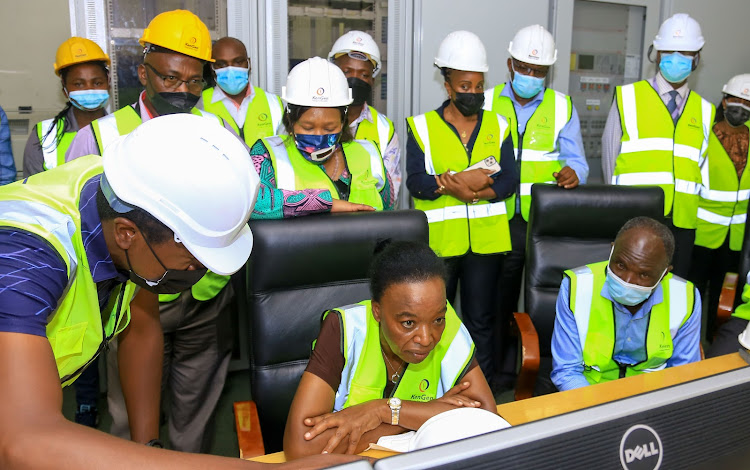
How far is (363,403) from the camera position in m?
1.35

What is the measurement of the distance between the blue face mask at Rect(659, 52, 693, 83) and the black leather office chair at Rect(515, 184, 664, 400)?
1.25m

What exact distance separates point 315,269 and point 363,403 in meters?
0.42

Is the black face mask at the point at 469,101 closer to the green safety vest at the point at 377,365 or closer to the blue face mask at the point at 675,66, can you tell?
the blue face mask at the point at 675,66

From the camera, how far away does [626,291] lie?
181cm

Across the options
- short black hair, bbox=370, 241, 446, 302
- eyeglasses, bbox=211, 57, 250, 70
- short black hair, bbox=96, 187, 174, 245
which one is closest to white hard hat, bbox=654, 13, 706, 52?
eyeglasses, bbox=211, 57, 250, 70

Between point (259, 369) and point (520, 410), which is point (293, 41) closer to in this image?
point (259, 369)

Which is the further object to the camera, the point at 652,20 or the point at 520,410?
the point at 652,20

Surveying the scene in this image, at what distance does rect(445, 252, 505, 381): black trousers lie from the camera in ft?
8.84

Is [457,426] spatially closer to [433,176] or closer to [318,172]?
[318,172]

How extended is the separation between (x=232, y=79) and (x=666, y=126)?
2257 mm

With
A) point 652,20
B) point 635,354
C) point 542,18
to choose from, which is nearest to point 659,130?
point 542,18

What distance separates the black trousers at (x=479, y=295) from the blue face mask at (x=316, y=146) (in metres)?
0.86

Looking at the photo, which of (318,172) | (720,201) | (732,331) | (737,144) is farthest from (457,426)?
(737,144)

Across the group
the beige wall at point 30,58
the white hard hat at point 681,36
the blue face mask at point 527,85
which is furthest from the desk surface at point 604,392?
the beige wall at point 30,58
